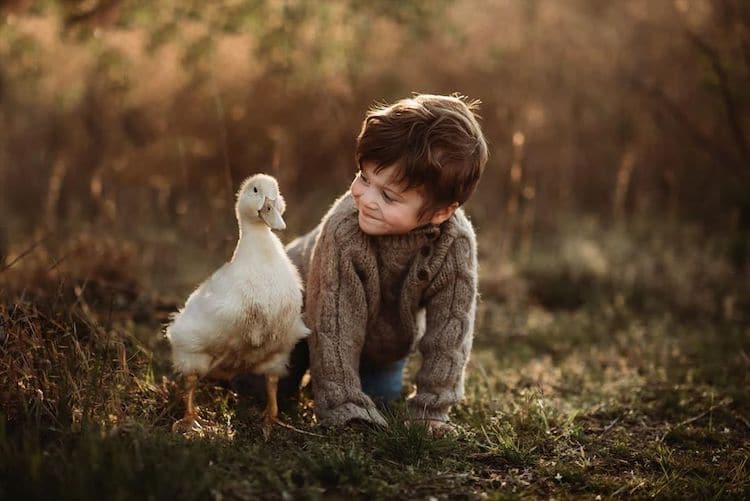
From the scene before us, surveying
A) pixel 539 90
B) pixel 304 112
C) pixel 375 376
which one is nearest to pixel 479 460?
pixel 375 376

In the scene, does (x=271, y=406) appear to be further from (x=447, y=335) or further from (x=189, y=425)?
(x=447, y=335)

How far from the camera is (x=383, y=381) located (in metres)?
3.84

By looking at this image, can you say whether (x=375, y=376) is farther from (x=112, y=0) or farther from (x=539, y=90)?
(x=539, y=90)

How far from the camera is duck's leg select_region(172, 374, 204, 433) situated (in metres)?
2.98

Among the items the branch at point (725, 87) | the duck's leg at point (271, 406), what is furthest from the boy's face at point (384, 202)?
the branch at point (725, 87)

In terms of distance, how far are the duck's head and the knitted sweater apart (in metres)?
0.47

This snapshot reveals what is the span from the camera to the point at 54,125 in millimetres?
8109

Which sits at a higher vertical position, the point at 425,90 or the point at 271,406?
the point at 425,90

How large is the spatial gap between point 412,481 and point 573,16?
8.03 m

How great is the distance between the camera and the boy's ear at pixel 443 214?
3.25 meters

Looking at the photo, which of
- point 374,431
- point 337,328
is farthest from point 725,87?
point 374,431

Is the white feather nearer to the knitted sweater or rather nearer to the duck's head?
the duck's head

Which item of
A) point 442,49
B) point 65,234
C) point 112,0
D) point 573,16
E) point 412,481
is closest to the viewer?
point 412,481

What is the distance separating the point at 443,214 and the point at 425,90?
5221 millimetres
